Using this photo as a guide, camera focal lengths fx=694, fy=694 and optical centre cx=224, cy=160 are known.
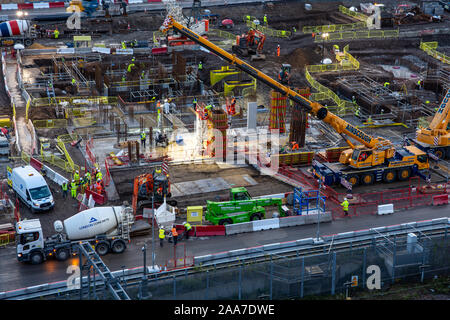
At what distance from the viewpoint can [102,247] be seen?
38.4 meters

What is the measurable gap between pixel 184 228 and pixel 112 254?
455 cm

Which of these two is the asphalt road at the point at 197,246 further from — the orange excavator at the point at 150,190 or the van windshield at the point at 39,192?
the van windshield at the point at 39,192

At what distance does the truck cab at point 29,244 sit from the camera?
122ft

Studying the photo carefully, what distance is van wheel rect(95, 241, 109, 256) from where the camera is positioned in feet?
126

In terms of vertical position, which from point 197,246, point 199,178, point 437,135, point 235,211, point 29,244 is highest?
point 437,135

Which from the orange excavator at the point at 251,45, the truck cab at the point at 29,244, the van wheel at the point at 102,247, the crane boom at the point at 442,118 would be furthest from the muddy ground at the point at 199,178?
the orange excavator at the point at 251,45

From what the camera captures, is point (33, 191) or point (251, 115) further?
point (251, 115)

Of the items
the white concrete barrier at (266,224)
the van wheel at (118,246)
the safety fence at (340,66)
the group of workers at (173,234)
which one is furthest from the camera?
the safety fence at (340,66)

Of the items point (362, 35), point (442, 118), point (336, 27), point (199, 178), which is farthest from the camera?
point (336, 27)

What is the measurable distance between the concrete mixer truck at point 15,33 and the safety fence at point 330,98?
34.0m

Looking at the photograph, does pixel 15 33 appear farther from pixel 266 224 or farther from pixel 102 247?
pixel 266 224

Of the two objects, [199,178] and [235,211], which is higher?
[235,211]

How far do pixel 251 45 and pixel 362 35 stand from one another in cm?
1538

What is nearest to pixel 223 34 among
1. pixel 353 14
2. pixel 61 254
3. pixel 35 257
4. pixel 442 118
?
pixel 353 14
